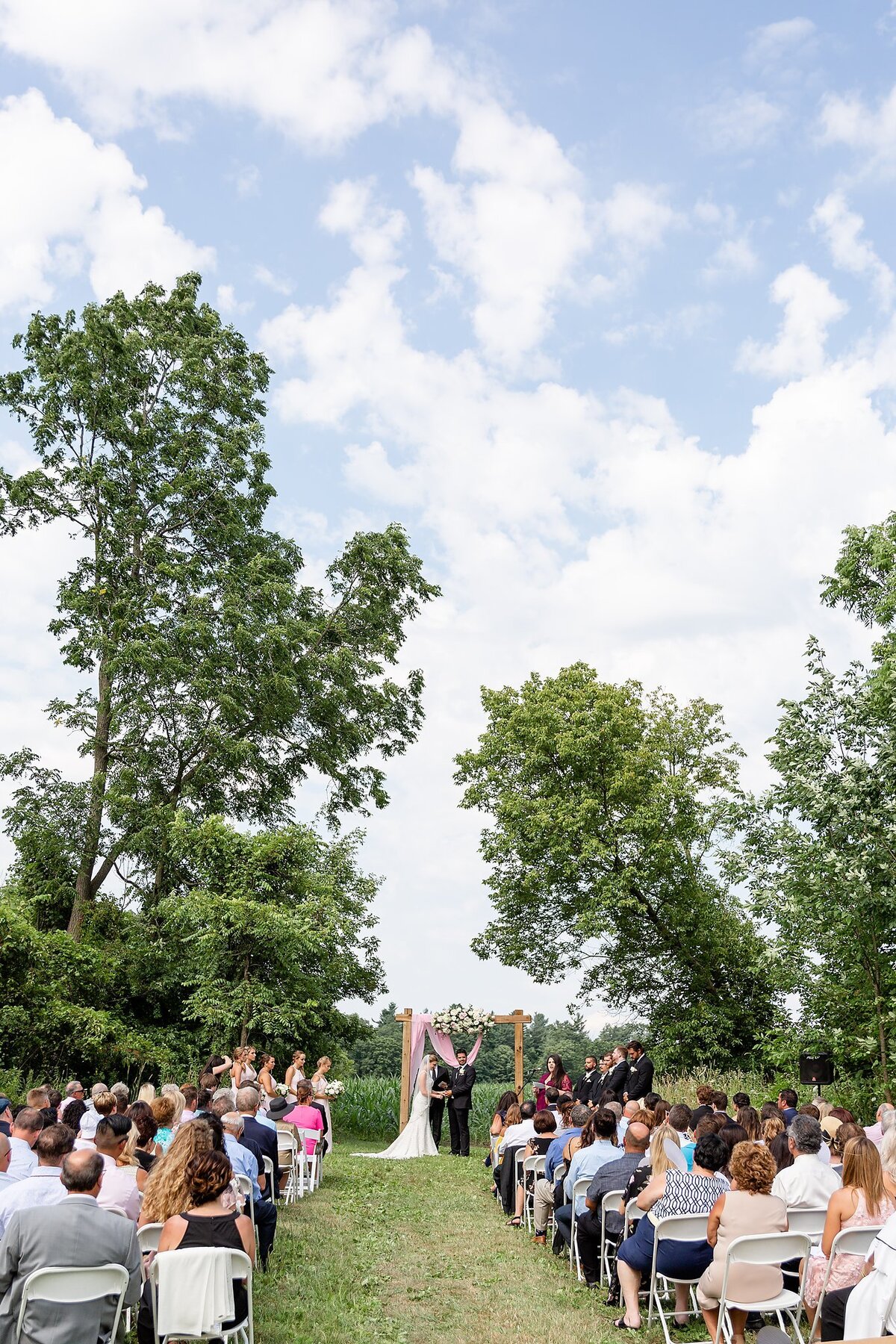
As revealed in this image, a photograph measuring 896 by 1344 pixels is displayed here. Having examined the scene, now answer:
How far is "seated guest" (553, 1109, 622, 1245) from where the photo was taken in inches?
305

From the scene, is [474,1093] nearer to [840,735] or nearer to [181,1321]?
[840,735]

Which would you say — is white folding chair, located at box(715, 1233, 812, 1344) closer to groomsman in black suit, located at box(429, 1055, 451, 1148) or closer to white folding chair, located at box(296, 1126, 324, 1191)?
white folding chair, located at box(296, 1126, 324, 1191)

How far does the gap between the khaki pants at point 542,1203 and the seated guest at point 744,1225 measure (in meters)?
3.72

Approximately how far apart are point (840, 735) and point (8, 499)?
1682 cm

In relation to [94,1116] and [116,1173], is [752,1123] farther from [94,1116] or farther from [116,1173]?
[94,1116]

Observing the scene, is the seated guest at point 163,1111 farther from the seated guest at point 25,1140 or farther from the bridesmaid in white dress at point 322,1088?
the bridesmaid in white dress at point 322,1088

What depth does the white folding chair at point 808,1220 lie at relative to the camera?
6.10 meters

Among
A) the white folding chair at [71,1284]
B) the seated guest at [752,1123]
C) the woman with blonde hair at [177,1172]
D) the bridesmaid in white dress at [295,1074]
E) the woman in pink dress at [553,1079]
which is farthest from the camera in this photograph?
the woman in pink dress at [553,1079]

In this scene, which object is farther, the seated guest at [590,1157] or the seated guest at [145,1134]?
the seated guest at [590,1157]

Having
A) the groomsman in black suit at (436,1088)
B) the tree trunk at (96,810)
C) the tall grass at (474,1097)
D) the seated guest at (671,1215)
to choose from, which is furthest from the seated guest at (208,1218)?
the tree trunk at (96,810)

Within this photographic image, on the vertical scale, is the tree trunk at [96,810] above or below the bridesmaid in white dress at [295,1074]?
above

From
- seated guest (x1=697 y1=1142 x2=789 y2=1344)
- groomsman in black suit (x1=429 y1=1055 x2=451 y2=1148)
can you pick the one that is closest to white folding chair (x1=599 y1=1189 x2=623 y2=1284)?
seated guest (x1=697 y1=1142 x2=789 y2=1344)

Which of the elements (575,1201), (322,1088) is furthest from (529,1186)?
(322,1088)

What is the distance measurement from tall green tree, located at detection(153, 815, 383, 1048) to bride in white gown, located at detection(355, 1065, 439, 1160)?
2.30 m
